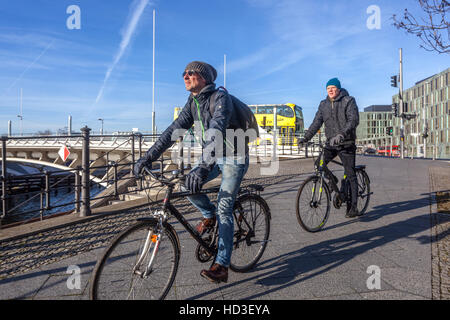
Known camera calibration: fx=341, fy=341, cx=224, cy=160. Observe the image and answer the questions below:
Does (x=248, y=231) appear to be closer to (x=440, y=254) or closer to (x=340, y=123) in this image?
(x=440, y=254)

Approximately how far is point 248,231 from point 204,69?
1427 mm

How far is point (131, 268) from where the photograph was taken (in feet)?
7.17

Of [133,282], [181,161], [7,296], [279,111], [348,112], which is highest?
[279,111]

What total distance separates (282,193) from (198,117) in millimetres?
5073

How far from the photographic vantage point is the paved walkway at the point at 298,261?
257cm

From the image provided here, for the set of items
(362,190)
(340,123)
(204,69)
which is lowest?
(362,190)

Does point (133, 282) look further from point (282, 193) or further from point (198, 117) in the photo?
point (282, 193)

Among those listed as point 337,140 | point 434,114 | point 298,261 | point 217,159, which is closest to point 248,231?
point 298,261

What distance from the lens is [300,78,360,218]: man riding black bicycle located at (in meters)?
4.37

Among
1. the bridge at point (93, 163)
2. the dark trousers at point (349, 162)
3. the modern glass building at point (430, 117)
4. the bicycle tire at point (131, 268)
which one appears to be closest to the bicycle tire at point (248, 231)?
the bicycle tire at point (131, 268)

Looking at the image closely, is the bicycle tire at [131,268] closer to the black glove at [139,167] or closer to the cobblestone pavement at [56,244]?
the black glove at [139,167]

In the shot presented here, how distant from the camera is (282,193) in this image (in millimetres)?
7352

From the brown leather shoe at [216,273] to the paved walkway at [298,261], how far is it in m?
0.13
